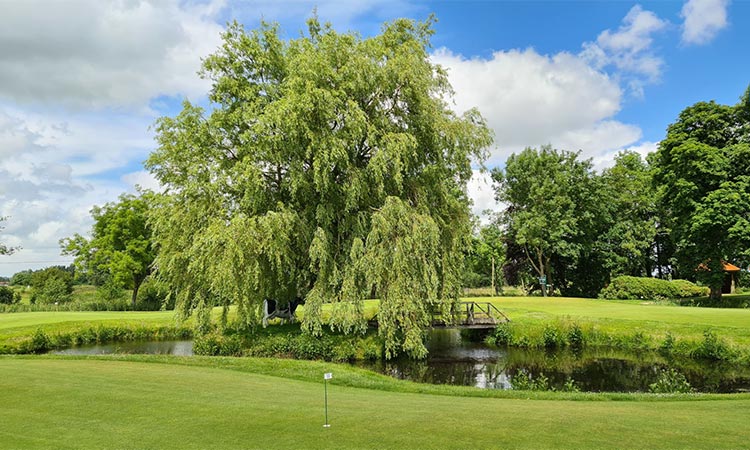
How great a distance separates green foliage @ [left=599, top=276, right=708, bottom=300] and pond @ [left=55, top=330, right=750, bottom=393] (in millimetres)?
21079

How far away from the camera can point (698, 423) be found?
722 centimetres

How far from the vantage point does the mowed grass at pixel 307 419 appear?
6.09 metres

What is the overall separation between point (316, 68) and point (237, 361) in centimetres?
1182

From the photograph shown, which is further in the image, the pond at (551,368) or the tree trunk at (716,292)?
the tree trunk at (716,292)

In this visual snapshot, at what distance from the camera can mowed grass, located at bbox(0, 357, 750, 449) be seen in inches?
240

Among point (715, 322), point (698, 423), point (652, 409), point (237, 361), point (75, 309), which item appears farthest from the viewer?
point (75, 309)

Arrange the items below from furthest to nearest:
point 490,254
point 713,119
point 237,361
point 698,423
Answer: point 490,254 → point 713,119 → point 237,361 → point 698,423

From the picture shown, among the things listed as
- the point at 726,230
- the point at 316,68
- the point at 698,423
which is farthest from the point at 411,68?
the point at 726,230

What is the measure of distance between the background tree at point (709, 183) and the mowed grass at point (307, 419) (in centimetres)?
2572

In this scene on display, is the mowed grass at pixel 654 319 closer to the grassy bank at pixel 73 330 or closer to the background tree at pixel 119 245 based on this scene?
the grassy bank at pixel 73 330

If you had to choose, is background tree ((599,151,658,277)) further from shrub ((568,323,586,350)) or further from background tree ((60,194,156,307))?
background tree ((60,194,156,307))

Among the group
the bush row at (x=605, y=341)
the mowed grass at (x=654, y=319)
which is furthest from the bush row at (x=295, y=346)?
the mowed grass at (x=654, y=319)

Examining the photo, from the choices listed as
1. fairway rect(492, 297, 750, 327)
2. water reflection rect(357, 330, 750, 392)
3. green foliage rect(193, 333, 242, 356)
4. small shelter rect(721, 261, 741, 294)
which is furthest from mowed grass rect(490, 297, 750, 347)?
A: small shelter rect(721, 261, 741, 294)

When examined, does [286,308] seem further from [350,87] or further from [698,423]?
[698,423]
